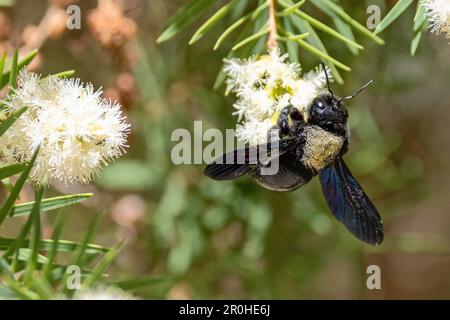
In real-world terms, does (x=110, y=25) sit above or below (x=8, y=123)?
above

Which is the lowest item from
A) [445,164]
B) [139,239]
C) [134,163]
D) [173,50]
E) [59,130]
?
[59,130]

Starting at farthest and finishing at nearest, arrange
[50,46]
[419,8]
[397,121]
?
[397,121] → [50,46] → [419,8]

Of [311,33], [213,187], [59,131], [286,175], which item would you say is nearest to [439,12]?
[311,33]

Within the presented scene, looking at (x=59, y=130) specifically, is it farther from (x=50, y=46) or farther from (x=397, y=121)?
(x=397, y=121)

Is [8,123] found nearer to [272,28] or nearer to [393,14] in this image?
[272,28]

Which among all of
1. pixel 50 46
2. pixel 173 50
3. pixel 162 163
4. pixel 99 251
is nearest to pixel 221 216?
pixel 162 163

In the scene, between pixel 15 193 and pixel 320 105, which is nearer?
pixel 15 193

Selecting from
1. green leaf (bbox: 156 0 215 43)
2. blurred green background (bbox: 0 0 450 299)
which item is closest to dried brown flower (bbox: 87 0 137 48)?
blurred green background (bbox: 0 0 450 299)
